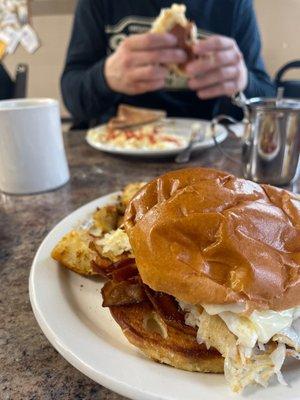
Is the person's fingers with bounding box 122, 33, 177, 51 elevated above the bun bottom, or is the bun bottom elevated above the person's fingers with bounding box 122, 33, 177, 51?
the person's fingers with bounding box 122, 33, 177, 51

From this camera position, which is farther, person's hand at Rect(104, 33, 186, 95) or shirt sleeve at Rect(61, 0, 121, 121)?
shirt sleeve at Rect(61, 0, 121, 121)

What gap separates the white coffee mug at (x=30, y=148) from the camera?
3.50 feet

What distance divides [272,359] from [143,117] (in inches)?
54.1

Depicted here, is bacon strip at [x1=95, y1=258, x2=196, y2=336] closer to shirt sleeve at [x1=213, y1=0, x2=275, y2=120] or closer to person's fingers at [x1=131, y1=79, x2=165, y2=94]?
person's fingers at [x1=131, y1=79, x2=165, y2=94]

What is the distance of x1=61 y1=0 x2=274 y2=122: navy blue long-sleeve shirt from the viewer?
2.03 metres

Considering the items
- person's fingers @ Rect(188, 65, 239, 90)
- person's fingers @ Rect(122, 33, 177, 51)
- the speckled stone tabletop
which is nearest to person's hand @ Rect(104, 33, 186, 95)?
person's fingers @ Rect(122, 33, 177, 51)

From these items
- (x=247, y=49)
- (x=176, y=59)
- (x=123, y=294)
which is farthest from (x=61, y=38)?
(x=123, y=294)

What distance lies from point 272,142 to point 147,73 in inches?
29.5

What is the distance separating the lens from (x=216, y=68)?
1691 millimetres

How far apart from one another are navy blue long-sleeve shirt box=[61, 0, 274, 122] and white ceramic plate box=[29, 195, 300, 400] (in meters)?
1.47

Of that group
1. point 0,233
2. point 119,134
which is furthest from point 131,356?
point 119,134

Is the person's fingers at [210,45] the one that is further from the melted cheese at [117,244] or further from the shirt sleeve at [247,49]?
the melted cheese at [117,244]

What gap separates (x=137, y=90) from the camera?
5.78ft

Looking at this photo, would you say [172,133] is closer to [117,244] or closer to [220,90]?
[220,90]
